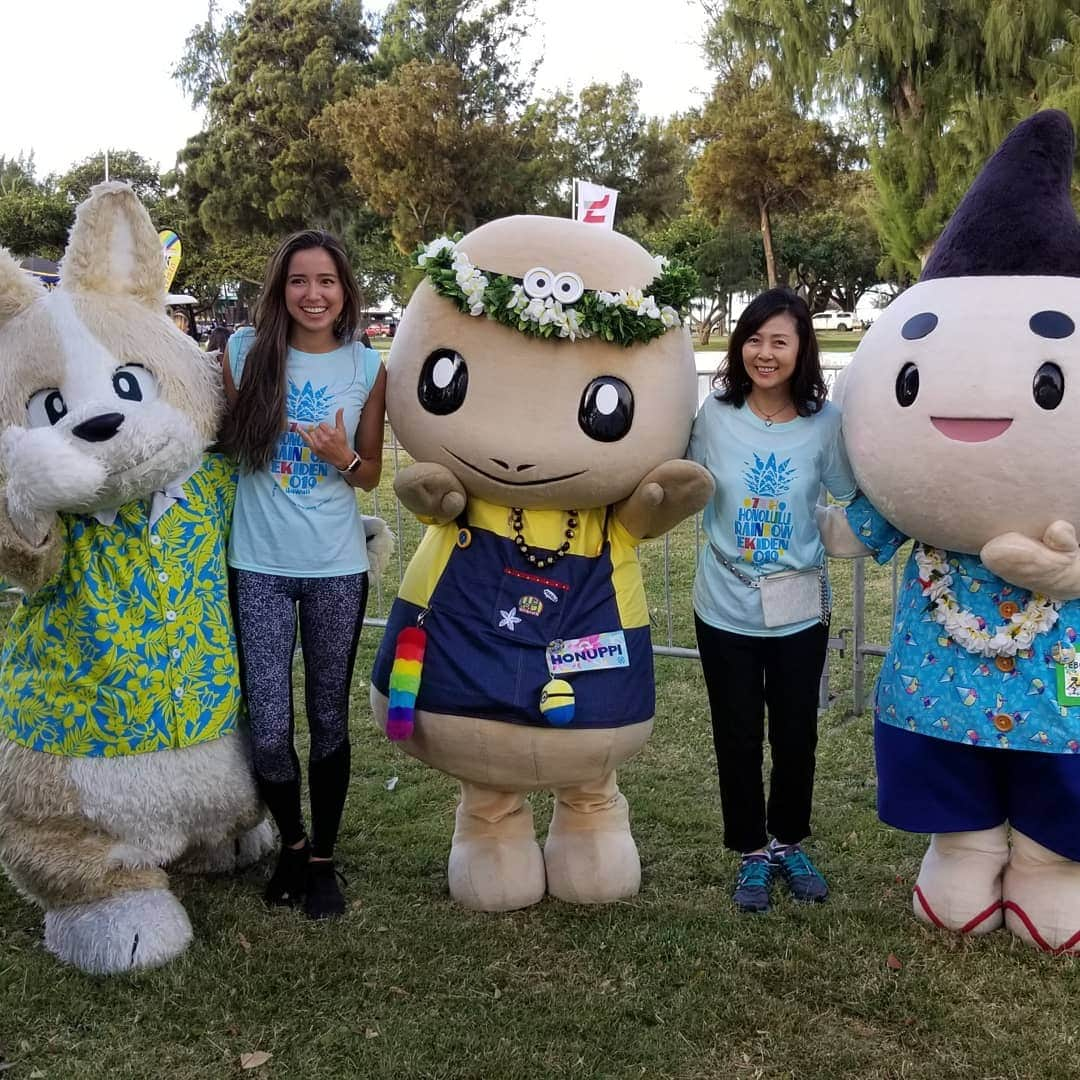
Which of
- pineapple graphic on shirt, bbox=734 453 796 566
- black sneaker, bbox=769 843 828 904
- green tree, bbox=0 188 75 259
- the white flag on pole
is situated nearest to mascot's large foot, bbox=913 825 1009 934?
Result: black sneaker, bbox=769 843 828 904

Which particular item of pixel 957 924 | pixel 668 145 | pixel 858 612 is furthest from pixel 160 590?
pixel 668 145

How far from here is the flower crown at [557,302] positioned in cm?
292

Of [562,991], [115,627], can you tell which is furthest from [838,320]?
[115,627]

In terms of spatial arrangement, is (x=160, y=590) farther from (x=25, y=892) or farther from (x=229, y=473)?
(x=25, y=892)

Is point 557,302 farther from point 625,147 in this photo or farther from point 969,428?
point 625,147

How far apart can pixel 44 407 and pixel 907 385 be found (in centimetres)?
227

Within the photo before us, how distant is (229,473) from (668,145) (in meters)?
26.1

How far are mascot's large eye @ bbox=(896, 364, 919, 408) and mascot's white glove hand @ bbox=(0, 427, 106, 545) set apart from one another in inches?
81.2

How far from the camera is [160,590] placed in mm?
2982

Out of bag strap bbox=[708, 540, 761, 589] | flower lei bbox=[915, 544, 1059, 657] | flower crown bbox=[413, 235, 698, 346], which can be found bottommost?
flower lei bbox=[915, 544, 1059, 657]

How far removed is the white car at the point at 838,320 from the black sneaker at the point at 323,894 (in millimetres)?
41452

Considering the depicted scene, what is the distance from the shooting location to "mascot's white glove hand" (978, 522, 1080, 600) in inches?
107

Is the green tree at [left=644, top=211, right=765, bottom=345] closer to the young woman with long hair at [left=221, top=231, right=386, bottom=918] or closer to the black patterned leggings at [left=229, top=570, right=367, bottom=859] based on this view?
the young woman with long hair at [left=221, top=231, right=386, bottom=918]

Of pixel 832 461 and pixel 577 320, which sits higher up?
pixel 577 320
